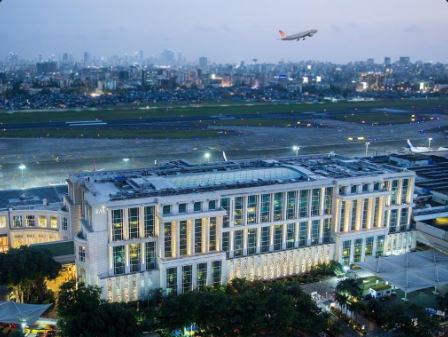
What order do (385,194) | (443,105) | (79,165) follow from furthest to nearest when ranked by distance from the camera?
(443,105), (79,165), (385,194)

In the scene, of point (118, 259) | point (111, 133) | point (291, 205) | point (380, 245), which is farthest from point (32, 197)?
point (111, 133)

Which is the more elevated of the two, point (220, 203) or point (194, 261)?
point (220, 203)

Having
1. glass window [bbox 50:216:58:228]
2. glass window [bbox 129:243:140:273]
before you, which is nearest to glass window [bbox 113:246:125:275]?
glass window [bbox 129:243:140:273]

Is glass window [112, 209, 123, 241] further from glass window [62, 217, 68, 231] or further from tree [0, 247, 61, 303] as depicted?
glass window [62, 217, 68, 231]

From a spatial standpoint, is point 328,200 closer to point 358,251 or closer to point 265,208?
point 358,251

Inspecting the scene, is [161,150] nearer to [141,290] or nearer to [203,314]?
[141,290]

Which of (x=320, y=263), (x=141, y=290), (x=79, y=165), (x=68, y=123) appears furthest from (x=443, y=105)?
(x=141, y=290)
